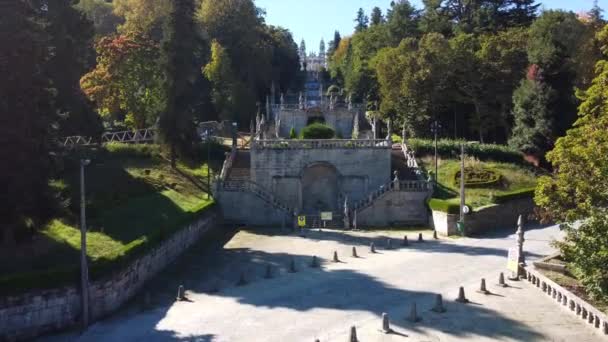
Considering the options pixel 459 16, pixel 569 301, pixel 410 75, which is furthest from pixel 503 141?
pixel 569 301

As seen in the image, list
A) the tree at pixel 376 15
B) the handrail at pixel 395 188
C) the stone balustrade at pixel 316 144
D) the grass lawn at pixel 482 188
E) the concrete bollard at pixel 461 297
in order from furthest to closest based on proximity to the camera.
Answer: the tree at pixel 376 15
the stone balustrade at pixel 316 144
the handrail at pixel 395 188
the grass lawn at pixel 482 188
the concrete bollard at pixel 461 297

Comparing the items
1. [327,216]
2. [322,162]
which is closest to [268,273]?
[327,216]

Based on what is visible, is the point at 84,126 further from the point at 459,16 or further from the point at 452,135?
A: the point at 459,16

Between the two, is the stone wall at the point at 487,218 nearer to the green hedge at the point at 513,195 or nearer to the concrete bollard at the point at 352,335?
the green hedge at the point at 513,195

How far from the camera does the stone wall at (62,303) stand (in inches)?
765

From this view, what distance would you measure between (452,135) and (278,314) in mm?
41266

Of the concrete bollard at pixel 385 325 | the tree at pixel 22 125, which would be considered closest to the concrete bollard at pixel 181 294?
the tree at pixel 22 125

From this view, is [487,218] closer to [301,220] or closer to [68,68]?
[301,220]

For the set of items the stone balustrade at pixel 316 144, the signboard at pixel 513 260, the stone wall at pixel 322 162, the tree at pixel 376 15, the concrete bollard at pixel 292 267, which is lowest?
the concrete bollard at pixel 292 267

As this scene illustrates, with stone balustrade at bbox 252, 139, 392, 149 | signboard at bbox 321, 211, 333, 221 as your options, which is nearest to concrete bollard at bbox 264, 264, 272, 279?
signboard at bbox 321, 211, 333, 221

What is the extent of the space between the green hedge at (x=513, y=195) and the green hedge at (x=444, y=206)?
2.95m

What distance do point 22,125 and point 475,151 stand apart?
3484 cm

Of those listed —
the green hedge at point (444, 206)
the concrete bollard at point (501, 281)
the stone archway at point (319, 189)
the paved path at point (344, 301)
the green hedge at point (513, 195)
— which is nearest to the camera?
the paved path at point (344, 301)

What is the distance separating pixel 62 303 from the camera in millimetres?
20703
